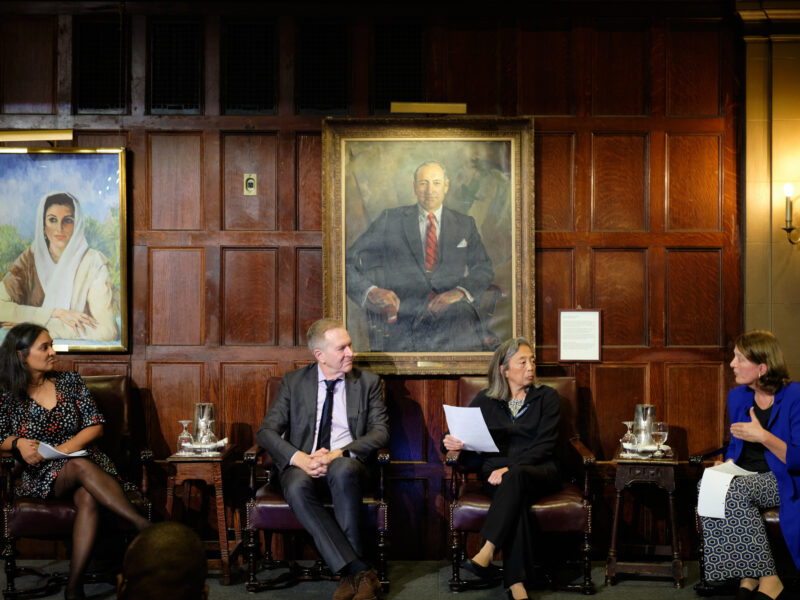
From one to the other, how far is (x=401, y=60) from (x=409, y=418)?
236 cm

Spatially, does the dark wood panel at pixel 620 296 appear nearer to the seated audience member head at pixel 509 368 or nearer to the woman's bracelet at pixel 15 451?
the seated audience member head at pixel 509 368

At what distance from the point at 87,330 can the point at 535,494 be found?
3040 mm

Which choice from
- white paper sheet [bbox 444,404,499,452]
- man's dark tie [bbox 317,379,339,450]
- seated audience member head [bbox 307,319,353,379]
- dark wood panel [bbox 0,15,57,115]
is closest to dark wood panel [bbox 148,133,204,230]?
dark wood panel [bbox 0,15,57,115]

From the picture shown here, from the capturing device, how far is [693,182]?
5.13 metres

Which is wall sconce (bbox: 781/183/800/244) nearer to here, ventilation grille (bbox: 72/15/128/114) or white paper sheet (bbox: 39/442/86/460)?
ventilation grille (bbox: 72/15/128/114)

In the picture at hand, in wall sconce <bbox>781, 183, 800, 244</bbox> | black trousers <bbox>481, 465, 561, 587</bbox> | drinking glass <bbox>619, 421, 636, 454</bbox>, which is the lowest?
black trousers <bbox>481, 465, 561, 587</bbox>

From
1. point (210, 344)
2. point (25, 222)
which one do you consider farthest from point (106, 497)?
point (25, 222)

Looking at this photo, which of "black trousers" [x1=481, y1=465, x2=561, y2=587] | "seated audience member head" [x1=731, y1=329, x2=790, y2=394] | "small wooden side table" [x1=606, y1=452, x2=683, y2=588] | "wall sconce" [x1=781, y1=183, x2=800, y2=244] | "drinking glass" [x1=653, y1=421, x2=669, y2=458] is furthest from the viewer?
"wall sconce" [x1=781, y1=183, x2=800, y2=244]

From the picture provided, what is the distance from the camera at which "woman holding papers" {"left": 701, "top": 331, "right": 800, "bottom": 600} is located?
158 inches

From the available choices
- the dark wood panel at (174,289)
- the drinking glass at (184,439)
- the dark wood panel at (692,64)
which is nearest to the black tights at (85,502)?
the drinking glass at (184,439)

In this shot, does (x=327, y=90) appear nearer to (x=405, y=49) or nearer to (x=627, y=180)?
(x=405, y=49)

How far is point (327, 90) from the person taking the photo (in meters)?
5.17

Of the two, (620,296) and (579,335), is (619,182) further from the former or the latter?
(579,335)

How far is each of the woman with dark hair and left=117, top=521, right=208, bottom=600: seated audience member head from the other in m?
2.73
